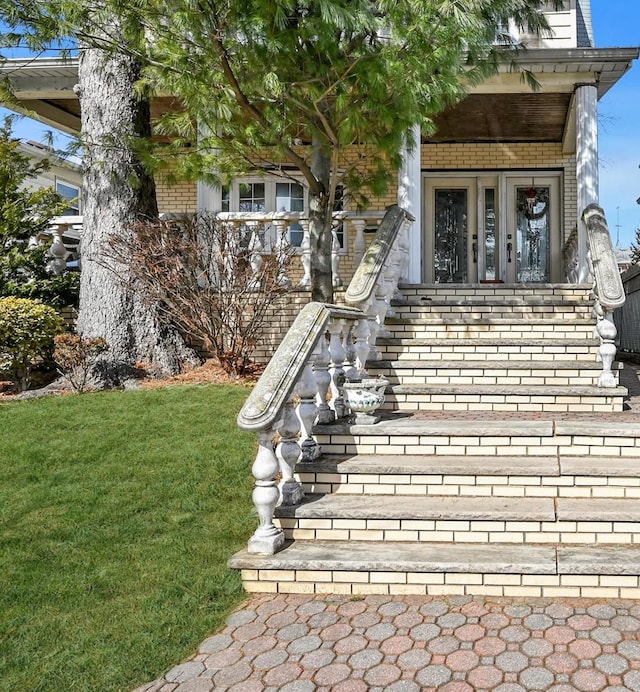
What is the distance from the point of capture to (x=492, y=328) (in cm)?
658

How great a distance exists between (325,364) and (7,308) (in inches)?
185

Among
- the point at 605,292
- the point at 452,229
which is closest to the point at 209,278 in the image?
the point at 605,292

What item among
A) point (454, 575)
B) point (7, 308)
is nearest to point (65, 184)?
point (7, 308)

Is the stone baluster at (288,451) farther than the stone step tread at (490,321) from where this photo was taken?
No

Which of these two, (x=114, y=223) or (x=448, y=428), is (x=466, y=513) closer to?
(x=448, y=428)

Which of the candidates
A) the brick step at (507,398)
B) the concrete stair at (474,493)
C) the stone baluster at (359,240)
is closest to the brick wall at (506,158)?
the stone baluster at (359,240)

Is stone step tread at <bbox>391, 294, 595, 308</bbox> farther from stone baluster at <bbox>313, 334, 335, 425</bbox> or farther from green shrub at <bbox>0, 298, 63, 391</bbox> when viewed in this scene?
green shrub at <bbox>0, 298, 63, 391</bbox>

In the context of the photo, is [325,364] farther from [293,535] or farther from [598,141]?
[598,141]

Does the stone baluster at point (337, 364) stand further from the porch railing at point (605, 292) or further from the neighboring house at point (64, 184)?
the neighboring house at point (64, 184)

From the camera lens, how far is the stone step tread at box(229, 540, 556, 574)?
11.0 feet

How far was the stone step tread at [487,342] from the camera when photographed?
607 centimetres

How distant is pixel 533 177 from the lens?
11.4 m

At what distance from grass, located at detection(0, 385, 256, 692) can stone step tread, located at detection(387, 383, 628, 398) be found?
61.8 inches

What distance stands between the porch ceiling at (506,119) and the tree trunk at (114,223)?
190 inches
